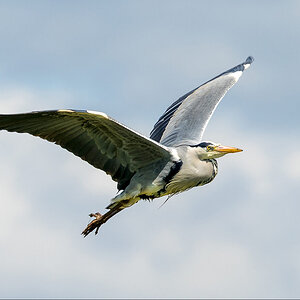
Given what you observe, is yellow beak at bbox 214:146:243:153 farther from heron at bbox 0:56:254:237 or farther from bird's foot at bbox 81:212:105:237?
bird's foot at bbox 81:212:105:237

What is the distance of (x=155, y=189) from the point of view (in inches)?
584

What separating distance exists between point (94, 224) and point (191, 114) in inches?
110

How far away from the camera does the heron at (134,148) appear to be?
1320 cm

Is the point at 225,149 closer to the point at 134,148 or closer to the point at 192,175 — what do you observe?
the point at 192,175

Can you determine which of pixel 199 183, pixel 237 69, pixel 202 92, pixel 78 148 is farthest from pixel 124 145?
pixel 237 69

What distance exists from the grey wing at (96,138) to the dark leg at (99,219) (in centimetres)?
35

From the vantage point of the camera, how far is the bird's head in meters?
15.0

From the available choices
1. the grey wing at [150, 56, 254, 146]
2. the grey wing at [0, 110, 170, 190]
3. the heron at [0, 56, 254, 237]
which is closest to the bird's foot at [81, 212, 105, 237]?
the heron at [0, 56, 254, 237]

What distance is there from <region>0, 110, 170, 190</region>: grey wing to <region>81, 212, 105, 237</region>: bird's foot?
64 centimetres

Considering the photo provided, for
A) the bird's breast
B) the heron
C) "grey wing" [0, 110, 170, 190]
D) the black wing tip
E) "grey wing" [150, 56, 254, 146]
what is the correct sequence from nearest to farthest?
"grey wing" [0, 110, 170, 190]
the heron
the bird's breast
"grey wing" [150, 56, 254, 146]
the black wing tip

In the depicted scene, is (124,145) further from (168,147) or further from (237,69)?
(237,69)

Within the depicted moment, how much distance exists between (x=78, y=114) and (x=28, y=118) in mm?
667

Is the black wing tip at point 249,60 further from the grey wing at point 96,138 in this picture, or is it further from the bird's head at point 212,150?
the grey wing at point 96,138

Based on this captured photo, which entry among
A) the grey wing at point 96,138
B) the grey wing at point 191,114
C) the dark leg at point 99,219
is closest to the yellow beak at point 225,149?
the grey wing at point 191,114
